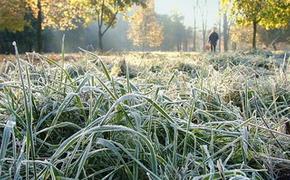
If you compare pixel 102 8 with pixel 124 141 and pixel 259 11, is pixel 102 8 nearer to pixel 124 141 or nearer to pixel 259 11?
pixel 259 11

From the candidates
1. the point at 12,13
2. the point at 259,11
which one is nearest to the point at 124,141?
the point at 12,13

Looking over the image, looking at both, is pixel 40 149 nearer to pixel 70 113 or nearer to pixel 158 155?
pixel 70 113

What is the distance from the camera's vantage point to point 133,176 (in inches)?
41.1

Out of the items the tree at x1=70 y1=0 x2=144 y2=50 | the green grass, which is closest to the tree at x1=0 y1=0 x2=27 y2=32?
the tree at x1=70 y1=0 x2=144 y2=50

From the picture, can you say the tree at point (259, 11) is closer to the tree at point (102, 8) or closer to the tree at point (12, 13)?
the tree at point (102, 8)

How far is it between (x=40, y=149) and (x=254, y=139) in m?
0.65

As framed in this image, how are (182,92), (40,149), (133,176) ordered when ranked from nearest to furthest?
(133,176), (40,149), (182,92)

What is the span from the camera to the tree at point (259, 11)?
2175cm

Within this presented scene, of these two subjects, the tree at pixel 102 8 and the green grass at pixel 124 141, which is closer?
the green grass at pixel 124 141

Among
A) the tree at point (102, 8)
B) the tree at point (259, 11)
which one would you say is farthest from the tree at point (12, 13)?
the tree at point (259, 11)

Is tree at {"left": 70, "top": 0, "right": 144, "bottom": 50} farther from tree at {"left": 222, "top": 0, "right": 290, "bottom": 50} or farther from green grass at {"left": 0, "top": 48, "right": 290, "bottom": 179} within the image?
green grass at {"left": 0, "top": 48, "right": 290, "bottom": 179}

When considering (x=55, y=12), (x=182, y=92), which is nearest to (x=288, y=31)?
(x=55, y=12)

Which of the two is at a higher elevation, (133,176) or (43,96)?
(43,96)

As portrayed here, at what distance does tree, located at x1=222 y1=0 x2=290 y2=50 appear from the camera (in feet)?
71.4
